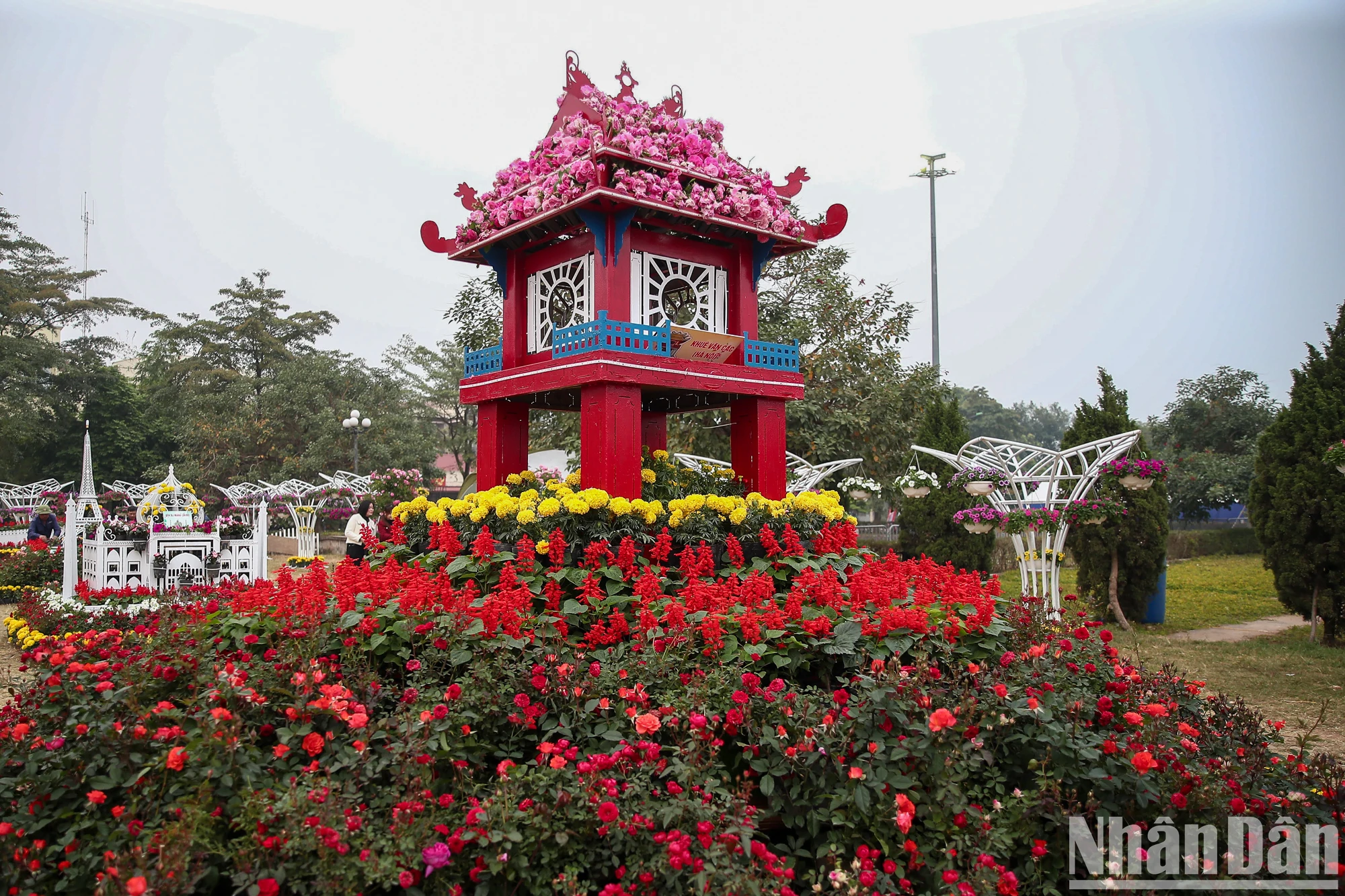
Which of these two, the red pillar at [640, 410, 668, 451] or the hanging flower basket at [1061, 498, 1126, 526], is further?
the hanging flower basket at [1061, 498, 1126, 526]

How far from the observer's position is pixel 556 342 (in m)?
5.44

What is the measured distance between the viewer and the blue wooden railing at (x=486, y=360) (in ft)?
20.2

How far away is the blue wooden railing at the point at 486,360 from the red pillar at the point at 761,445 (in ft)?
6.06

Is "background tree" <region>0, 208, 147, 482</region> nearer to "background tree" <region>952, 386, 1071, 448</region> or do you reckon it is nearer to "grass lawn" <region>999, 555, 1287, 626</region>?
"grass lawn" <region>999, 555, 1287, 626</region>

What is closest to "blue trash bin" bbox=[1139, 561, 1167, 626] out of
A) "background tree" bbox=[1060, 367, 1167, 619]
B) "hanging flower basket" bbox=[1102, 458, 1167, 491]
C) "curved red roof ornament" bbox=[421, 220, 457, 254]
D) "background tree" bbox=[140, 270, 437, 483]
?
"background tree" bbox=[1060, 367, 1167, 619]

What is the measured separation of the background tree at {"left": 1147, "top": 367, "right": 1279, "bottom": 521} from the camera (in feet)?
96.0

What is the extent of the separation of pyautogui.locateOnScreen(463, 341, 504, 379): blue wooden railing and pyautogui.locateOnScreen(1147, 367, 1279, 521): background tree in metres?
30.1

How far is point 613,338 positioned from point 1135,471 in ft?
24.1

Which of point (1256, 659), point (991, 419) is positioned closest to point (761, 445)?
point (1256, 659)

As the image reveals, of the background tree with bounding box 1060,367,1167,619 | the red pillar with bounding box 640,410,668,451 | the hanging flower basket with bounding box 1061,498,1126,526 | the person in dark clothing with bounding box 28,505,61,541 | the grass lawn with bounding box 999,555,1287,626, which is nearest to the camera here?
the red pillar with bounding box 640,410,668,451

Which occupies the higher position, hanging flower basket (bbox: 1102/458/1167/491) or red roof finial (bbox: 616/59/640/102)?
red roof finial (bbox: 616/59/640/102)

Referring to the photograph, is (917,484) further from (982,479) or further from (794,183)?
(794,183)

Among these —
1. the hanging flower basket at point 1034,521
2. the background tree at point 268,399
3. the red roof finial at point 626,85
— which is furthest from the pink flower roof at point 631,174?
the background tree at point 268,399

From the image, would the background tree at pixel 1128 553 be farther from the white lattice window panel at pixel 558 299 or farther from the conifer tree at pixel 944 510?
the white lattice window panel at pixel 558 299
